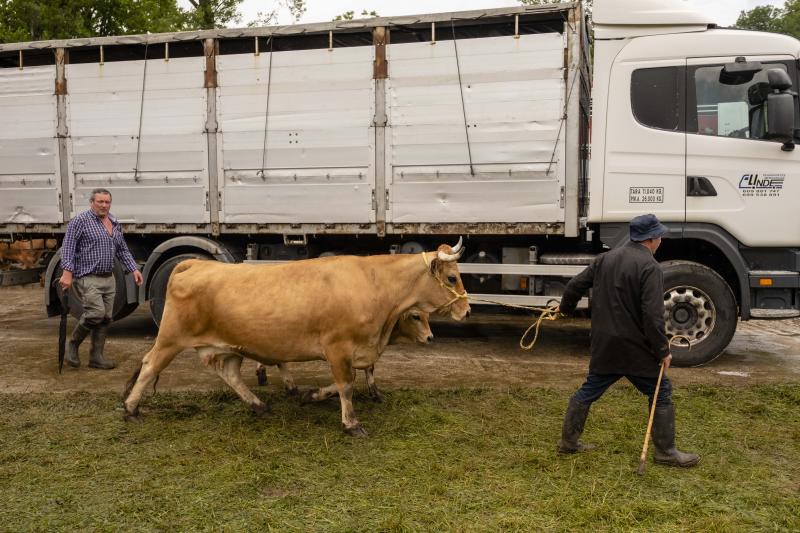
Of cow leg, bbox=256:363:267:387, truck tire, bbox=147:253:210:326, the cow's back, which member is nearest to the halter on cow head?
the cow's back

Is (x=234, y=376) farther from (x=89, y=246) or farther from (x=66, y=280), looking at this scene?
(x=89, y=246)

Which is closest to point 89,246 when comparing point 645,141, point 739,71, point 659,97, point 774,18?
point 645,141

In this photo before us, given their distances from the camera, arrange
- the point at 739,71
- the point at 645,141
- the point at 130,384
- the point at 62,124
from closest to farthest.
→ the point at 130,384 → the point at 739,71 → the point at 645,141 → the point at 62,124

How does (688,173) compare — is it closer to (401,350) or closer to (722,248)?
(722,248)

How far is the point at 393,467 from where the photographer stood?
4.52m

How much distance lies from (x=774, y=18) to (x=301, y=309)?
51032mm

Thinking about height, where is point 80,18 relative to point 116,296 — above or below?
above

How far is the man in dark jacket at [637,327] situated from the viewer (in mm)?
4453

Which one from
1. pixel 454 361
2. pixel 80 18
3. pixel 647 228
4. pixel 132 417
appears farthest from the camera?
pixel 80 18

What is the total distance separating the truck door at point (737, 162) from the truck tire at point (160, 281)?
5.53 metres

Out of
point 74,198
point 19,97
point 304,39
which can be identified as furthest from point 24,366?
point 304,39

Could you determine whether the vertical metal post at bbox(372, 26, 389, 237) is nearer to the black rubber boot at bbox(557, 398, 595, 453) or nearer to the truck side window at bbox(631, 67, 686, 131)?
the truck side window at bbox(631, 67, 686, 131)

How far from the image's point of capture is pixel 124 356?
8.03m

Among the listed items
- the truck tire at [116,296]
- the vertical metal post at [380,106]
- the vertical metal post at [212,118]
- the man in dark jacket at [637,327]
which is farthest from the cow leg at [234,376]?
the truck tire at [116,296]
